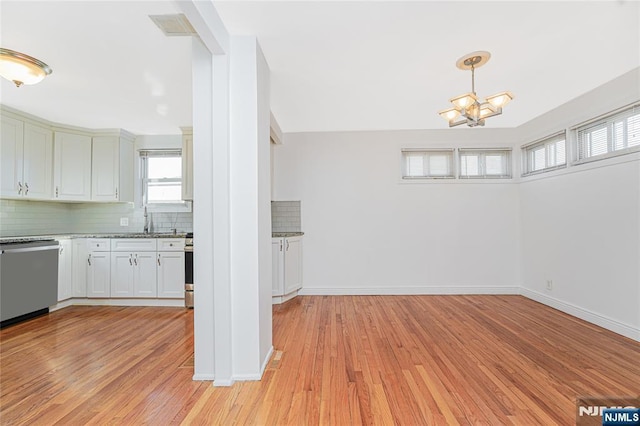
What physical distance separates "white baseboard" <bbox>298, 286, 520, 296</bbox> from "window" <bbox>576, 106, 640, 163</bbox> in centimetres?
208

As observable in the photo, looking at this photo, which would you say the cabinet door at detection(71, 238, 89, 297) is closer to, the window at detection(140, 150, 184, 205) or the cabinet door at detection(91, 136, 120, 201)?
the cabinet door at detection(91, 136, 120, 201)

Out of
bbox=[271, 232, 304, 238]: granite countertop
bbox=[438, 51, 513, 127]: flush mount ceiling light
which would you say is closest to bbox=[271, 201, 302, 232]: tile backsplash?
bbox=[271, 232, 304, 238]: granite countertop

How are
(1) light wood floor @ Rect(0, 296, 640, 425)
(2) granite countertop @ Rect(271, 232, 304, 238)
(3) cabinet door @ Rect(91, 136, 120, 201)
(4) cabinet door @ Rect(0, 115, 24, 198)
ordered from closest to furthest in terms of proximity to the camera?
1. (1) light wood floor @ Rect(0, 296, 640, 425)
2. (4) cabinet door @ Rect(0, 115, 24, 198)
3. (2) granite countertop @ Rect(271, 232, 304, 238)
4. (3) cabinet door @ Rect(91, 136, 120, 201)

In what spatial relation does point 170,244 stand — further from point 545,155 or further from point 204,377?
point 545,155

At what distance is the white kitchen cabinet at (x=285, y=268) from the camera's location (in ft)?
13.7

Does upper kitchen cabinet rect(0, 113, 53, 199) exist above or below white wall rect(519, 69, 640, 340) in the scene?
above

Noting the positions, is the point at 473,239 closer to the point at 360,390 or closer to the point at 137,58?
the point at 360,390

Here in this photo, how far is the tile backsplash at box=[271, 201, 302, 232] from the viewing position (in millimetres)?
4922

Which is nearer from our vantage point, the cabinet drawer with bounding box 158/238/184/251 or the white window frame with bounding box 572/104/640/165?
the white window frame with bounding box 572/104/640/165

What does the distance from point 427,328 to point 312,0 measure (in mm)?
3029

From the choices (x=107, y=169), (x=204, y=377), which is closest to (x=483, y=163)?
(x=204, y=377)

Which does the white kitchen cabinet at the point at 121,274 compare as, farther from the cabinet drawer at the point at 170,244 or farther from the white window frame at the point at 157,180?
the white window frame at the point at 157,180

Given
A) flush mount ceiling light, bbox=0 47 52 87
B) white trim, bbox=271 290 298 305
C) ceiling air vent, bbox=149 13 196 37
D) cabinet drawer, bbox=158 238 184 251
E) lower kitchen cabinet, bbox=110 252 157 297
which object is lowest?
white trim, bbox=271 290 298 305

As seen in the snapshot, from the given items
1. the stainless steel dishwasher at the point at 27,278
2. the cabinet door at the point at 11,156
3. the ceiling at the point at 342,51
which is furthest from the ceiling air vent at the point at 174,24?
the stainless steel dishwasher at the point at 27,278
